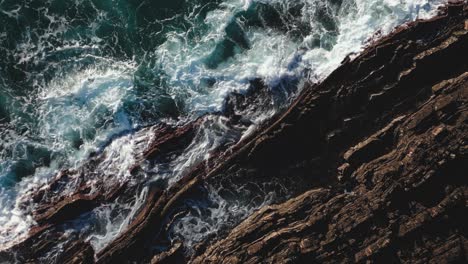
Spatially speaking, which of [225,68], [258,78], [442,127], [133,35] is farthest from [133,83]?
[442,127]

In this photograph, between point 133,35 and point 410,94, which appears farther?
point 133,35

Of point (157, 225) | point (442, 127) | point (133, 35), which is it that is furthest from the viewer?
point (133, 35)

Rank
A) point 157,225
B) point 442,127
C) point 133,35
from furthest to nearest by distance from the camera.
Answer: point 133,35 → point 157,225 → point 442,127

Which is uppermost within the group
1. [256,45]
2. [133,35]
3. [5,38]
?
[5,38]

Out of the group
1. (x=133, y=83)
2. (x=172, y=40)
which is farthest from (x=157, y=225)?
(x=172, y=40)

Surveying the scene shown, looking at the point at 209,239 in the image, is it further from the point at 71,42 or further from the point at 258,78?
the point at 71,42

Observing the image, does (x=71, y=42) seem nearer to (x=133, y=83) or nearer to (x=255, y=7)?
(x=133, y=83)

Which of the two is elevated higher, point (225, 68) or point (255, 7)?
point (255, 7)
